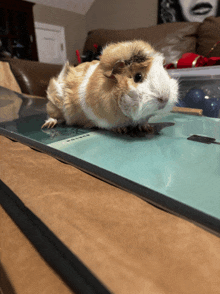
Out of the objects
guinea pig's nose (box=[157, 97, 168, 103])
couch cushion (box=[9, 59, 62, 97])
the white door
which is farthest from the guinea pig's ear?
the white door

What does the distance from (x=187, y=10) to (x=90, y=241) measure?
290 centimetres

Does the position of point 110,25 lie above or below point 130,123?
Answer: above

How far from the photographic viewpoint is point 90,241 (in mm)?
231

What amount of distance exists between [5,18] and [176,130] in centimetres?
319

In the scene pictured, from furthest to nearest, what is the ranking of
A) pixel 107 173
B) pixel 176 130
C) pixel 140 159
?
pixel 176 130, pixel 140 159, pixel 107 173

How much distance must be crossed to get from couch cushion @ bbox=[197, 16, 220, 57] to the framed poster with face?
1.88 ft

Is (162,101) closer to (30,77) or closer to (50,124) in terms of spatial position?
(50,124)

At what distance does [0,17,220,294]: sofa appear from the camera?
0.19 m

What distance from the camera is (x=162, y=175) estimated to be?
15.4 inches

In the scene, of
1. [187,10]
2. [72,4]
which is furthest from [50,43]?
[187,10]

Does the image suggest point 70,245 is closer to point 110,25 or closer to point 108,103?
point 108,103

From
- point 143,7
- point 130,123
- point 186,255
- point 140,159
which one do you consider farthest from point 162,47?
point 186,255

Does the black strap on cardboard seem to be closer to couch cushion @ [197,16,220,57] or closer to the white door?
couch cushion @ [197,16,220,57]

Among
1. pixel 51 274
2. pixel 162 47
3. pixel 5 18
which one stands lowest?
pixel 51 274
